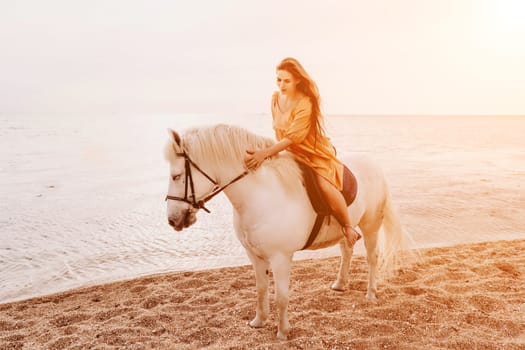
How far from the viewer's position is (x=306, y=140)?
3.39m

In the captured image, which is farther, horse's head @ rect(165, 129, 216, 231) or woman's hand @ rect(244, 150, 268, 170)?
woman's hand @ rect(244, 150, 268, 170)

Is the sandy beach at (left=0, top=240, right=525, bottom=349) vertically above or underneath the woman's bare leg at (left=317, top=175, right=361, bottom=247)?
underneath

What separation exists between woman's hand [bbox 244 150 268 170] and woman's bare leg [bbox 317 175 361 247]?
1.94ft

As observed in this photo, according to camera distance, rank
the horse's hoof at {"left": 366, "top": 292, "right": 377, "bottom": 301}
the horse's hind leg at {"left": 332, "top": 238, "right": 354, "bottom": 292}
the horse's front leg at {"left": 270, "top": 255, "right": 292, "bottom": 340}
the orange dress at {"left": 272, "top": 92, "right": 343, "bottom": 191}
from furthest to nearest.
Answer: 1. the horse's hind leg at {"left": 332, "top": 238, "right": 354, "bottom": 292}
2. the horse's hoof at {"left": 366, "top": 292, "right": 377, "bottom": 301}
3. the horse's front leg at {"left": 270, "top": 255, "right": 292, "bottom": 340}
4. the orange dress at {"left": 272, "top": 92, "right": 343, "bottom": 191}

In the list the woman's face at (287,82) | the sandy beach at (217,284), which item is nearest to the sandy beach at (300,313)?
the sandy beach at (217,284)

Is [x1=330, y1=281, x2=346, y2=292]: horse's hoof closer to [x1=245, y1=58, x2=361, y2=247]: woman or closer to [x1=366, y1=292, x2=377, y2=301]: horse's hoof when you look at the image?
[x1=366, y1=292, x2=377, y2=301]: horse's hoof

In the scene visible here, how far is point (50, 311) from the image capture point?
439 cm

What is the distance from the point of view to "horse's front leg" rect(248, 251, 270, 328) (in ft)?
11.9

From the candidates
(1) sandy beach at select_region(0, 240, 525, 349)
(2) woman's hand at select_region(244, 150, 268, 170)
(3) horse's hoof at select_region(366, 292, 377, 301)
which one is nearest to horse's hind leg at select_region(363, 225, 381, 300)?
(3) horse's hoof at select_region(366, 292, 377, 301)

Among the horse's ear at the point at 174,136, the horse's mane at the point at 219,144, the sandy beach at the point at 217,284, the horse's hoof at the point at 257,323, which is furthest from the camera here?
the horse's hoof at the point at 257,323

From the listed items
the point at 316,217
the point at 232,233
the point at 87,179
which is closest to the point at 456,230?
the point at 232,233

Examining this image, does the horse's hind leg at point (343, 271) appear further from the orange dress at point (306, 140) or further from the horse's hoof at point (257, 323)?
the orange dress at point (306, 140)

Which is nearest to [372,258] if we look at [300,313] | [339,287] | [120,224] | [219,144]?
[339,287]

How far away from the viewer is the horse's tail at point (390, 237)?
15.2ft
